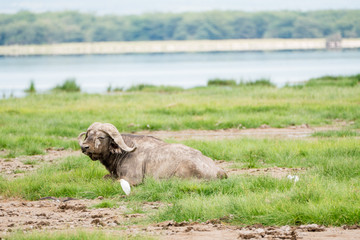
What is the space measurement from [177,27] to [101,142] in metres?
158

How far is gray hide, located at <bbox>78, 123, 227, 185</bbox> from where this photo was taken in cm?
930

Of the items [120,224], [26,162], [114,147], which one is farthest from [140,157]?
[26,162]

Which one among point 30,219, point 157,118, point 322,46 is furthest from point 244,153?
point 322,46

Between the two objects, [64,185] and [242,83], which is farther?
[242,83]

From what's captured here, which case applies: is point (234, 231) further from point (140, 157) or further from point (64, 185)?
point (64, 185)

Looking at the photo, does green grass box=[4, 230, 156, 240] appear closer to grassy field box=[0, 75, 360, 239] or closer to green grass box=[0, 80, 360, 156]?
grassy field box=[0, 75, 360, 239]

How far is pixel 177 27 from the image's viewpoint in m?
165

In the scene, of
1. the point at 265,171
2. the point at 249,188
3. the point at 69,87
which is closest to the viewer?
the point at 249,188

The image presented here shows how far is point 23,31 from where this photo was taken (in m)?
149

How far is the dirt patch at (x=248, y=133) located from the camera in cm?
1532

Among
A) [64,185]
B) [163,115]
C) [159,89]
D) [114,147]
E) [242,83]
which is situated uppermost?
[242,83]

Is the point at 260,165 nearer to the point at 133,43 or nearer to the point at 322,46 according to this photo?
the point at 322,46

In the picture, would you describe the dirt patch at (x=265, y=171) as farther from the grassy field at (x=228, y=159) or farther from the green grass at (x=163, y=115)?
the green grass at (x=163, y=115)

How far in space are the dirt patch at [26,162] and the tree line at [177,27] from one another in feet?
461
